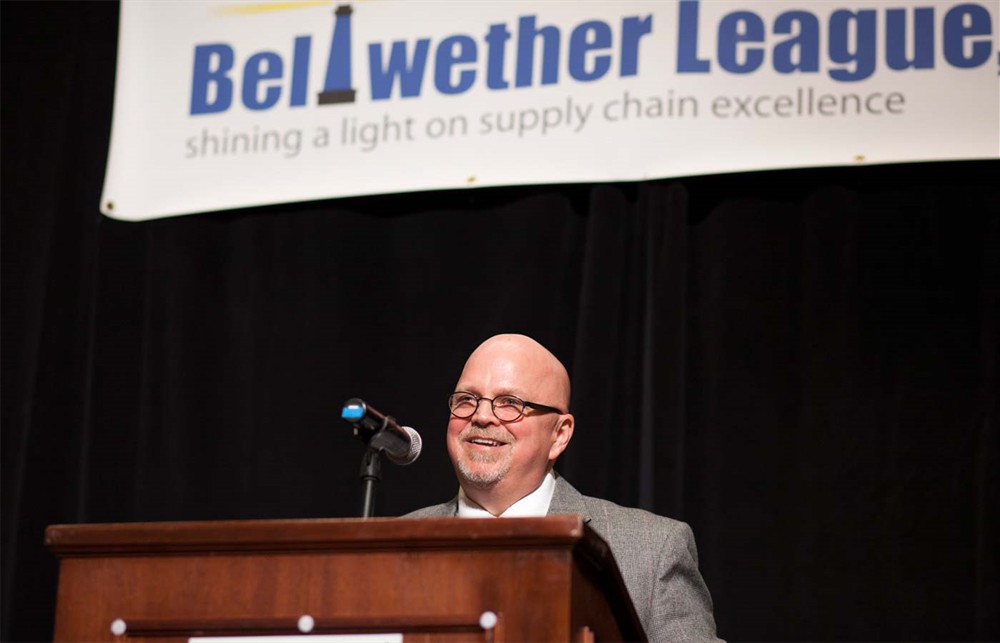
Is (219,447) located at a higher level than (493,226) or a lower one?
lower

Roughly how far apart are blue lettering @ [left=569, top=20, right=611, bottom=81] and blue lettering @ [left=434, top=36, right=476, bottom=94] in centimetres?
28

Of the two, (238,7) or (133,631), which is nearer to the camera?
(133,631)

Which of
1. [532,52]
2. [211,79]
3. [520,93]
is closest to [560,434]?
[520,93]

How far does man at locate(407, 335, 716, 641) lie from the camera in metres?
2.61

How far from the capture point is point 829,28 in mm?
3295

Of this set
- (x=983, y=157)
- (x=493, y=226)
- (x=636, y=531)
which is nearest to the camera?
(x=636, y=531)

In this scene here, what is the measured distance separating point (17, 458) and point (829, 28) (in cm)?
257

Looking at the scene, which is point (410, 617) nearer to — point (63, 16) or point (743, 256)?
point (743, 256)

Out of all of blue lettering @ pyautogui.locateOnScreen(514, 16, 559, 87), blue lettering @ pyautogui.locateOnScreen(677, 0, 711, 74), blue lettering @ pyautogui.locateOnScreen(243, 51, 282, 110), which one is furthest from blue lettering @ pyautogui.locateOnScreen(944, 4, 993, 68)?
blue lettering @ pyautogui.locateOnScreen(243, 51, 282, 110)

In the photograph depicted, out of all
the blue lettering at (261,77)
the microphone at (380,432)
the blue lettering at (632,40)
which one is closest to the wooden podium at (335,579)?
the microphone at (380,432)

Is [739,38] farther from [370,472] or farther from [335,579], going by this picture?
[335,579]

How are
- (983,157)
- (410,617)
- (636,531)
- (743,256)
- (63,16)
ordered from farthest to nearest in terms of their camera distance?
(63,16)
(743,256)
(983,157)
(636,531)
(410,617)

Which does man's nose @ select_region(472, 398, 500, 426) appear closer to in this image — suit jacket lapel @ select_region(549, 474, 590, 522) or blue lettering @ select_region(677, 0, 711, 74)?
suit jacket lapel @ select_region(549, 474, 590, 522)

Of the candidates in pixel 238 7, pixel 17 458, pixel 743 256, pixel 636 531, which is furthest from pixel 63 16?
pixel 636 531
